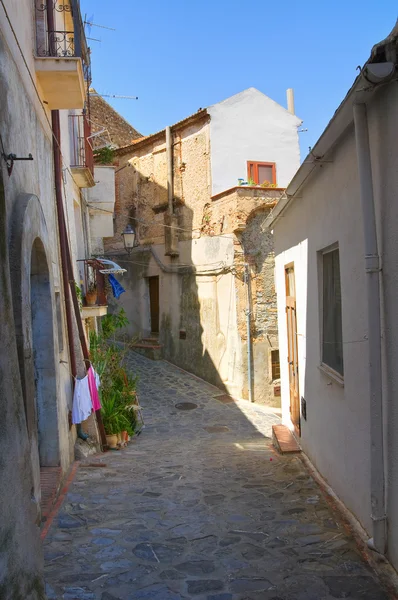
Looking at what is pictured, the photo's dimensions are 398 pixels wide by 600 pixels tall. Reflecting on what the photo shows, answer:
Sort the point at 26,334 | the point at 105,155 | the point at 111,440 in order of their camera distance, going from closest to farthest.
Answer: the point at 26,334
the point at 111,440
the point at 105,155

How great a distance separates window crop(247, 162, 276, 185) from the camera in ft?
54.3

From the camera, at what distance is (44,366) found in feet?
19.3

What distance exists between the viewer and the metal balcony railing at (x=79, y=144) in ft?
32.6

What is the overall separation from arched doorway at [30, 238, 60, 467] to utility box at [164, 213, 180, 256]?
39.0 ft

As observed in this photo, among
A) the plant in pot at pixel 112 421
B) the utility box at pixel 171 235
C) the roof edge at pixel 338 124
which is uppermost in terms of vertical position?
the utility box at pixel 171 235

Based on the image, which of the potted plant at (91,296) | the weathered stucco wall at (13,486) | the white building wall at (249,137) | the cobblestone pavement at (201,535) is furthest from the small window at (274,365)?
the weathered stucco wall at (13,486)

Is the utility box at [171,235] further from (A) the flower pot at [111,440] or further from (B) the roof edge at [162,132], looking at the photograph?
(A) the flower pot at [111,440]

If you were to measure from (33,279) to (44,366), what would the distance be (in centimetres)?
103

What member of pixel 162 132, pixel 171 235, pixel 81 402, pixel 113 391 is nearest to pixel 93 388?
pixel 81 402

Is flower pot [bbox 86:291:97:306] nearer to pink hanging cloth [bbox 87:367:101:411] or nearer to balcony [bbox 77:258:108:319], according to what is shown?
balcony [bbox 77:258:108:319]

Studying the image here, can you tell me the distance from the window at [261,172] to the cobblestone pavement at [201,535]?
10857mm

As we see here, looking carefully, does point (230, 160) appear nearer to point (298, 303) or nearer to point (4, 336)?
point (298, 303)

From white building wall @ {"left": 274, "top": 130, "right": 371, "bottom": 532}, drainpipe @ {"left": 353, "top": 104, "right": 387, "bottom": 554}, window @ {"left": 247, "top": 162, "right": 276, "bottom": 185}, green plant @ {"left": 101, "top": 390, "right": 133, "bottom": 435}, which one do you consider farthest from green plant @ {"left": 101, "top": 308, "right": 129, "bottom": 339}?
drainpipe @ {"left": 353, "top": 104, "right": 387, "bottom": 554}

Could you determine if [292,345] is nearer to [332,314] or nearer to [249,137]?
[332,314]
